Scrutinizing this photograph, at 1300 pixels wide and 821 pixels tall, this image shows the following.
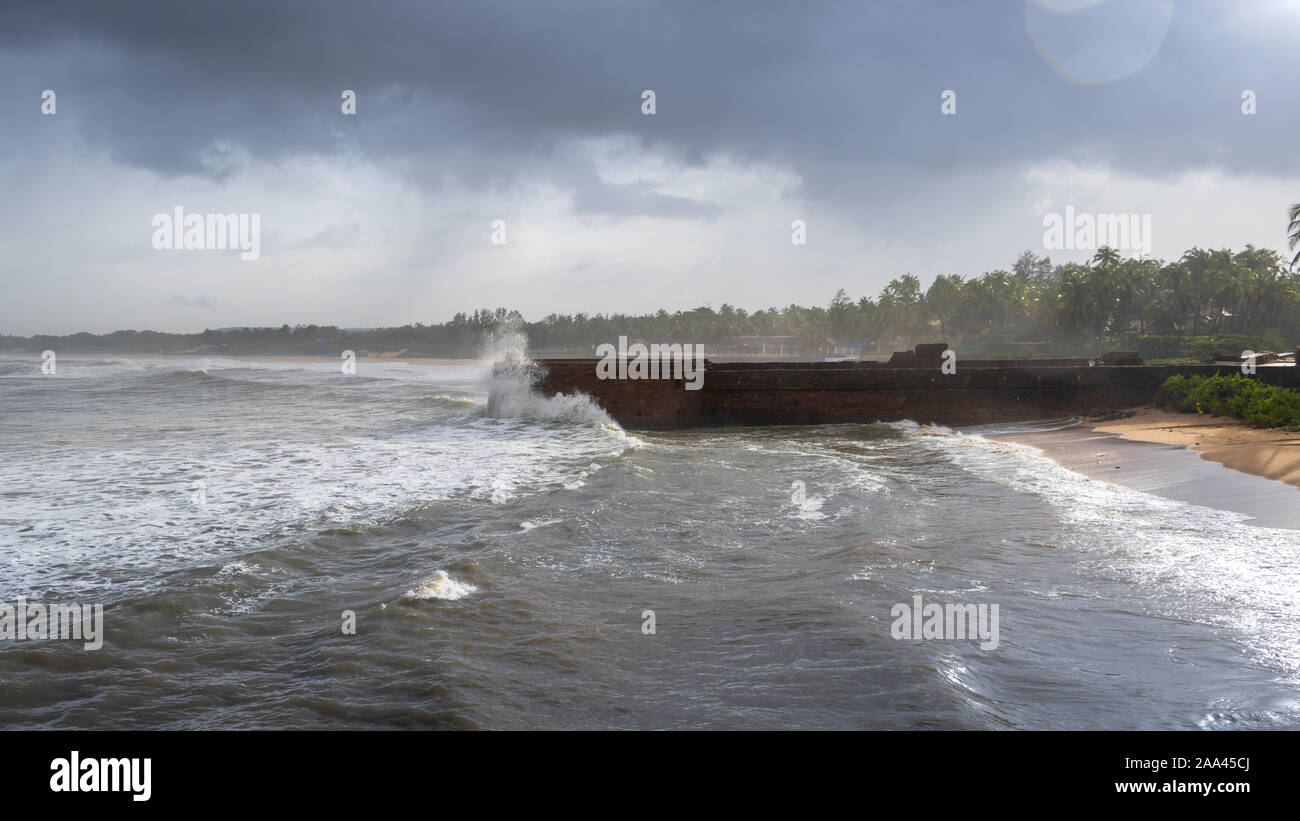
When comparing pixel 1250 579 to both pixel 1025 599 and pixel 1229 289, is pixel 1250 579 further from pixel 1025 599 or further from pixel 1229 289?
pixel 1229 289

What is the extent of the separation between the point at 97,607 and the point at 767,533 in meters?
5.58

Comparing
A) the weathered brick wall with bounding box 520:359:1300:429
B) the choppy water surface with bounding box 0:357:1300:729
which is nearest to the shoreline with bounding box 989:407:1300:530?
the choppy water surface with bounding box 0:357:1300:729

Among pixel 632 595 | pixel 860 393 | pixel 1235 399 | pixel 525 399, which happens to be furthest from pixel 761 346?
pixel 632 595

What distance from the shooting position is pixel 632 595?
5.74 metres

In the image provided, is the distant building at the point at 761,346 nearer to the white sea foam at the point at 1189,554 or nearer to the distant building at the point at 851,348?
the distant building at the point at 851,348

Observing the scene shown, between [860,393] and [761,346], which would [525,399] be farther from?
[761,346]

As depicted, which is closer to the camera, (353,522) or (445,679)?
(445,679)

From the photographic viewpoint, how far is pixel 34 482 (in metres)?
10.6

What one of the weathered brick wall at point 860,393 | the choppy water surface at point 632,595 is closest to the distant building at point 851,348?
the weathered brick wall at point 860,393

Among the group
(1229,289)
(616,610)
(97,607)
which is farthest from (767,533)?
(1229,289)

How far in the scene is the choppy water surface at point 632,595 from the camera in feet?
12.7

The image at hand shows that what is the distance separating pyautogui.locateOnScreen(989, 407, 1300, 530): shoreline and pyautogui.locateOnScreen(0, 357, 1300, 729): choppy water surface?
641 mm

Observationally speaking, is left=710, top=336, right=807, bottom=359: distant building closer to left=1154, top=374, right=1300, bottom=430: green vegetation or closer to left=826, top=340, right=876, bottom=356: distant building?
left=826, top=340, right=876, bottom=356: distant building

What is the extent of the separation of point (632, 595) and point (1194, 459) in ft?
34.1
